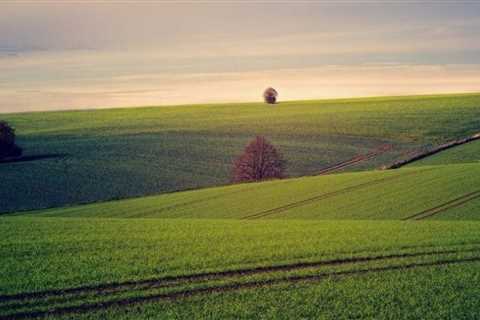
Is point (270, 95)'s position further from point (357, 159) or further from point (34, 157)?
point (34, 157)

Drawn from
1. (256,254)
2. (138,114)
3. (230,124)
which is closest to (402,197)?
(256,254)

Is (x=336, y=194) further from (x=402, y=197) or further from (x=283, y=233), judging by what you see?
(x=283, y=233)

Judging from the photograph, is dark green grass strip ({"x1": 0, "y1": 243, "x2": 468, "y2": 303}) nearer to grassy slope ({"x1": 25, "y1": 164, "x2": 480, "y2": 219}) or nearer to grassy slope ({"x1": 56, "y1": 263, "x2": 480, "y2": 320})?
grassy slope ({"x1": 56, "y1": 263, "x2": 480, "y2": 320})

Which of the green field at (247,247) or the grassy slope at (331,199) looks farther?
the grassy slope at (331,199)

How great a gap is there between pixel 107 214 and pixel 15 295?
53.9ft

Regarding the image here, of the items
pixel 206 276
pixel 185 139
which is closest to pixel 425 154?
pixel 185 139

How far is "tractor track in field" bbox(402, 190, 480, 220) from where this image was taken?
23.1 m

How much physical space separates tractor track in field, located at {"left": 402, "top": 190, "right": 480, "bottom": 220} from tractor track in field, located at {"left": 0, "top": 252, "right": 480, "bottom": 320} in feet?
32.7

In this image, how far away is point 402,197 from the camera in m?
26.2

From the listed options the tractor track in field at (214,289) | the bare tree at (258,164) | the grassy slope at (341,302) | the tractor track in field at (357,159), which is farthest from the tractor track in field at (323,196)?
the grassy slope at (341,302)

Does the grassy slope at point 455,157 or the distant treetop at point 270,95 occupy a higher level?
the distant treetop at point 270,95

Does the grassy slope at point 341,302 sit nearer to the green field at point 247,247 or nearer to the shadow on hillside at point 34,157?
the green field at point 247,247

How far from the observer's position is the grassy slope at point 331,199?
24484 millimetres

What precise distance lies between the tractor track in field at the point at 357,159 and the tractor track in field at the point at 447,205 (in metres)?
19.4
